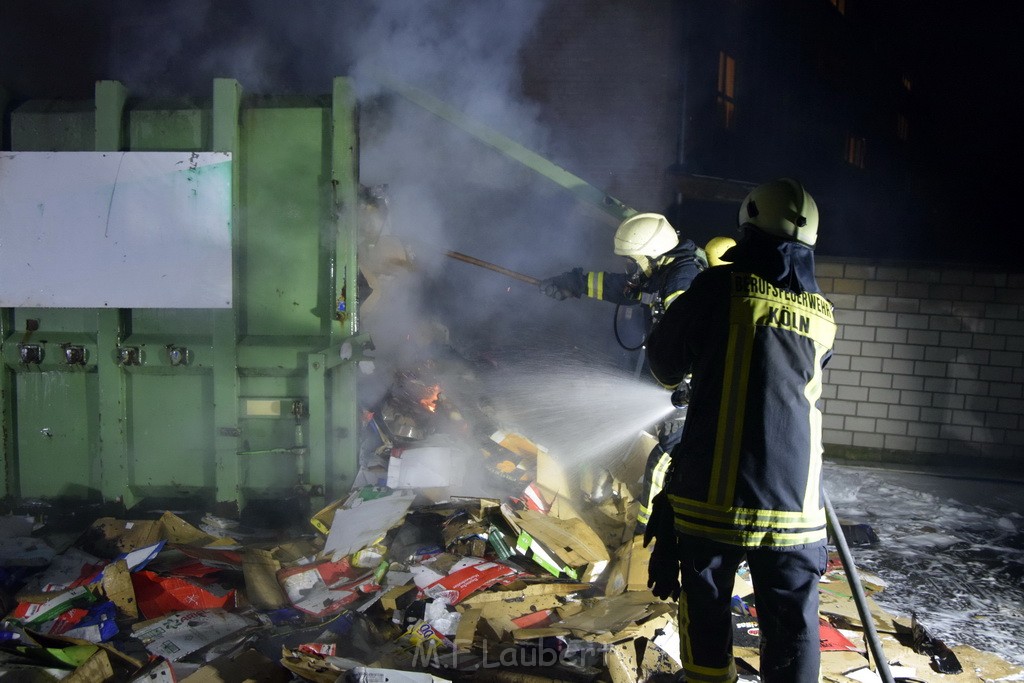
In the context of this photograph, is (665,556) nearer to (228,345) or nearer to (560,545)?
(560,545)

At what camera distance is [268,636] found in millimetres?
2967

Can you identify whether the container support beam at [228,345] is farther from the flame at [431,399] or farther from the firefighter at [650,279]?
the firefighter at [650,279]

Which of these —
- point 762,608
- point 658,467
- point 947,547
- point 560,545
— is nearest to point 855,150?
point 947,547

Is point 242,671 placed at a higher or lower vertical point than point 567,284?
lower

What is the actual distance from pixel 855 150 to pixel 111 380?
42.3ft

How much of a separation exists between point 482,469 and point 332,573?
1.27 metres

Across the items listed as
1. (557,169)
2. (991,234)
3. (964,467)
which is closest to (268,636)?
(557,169)

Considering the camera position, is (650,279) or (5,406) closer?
(5,406)

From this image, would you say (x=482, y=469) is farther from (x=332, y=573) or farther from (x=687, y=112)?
(x=687, y=112)

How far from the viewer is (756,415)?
212 cm

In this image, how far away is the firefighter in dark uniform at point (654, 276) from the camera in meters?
3.53

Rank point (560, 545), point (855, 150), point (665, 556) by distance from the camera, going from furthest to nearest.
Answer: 1. point (855, 150)
2. point (560, 545)
3. point (665, 556)

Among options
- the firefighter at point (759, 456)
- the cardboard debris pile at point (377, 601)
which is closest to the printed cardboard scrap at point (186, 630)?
the cardboard debris pile at point (377, 601)

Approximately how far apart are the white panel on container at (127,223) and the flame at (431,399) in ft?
5.55
